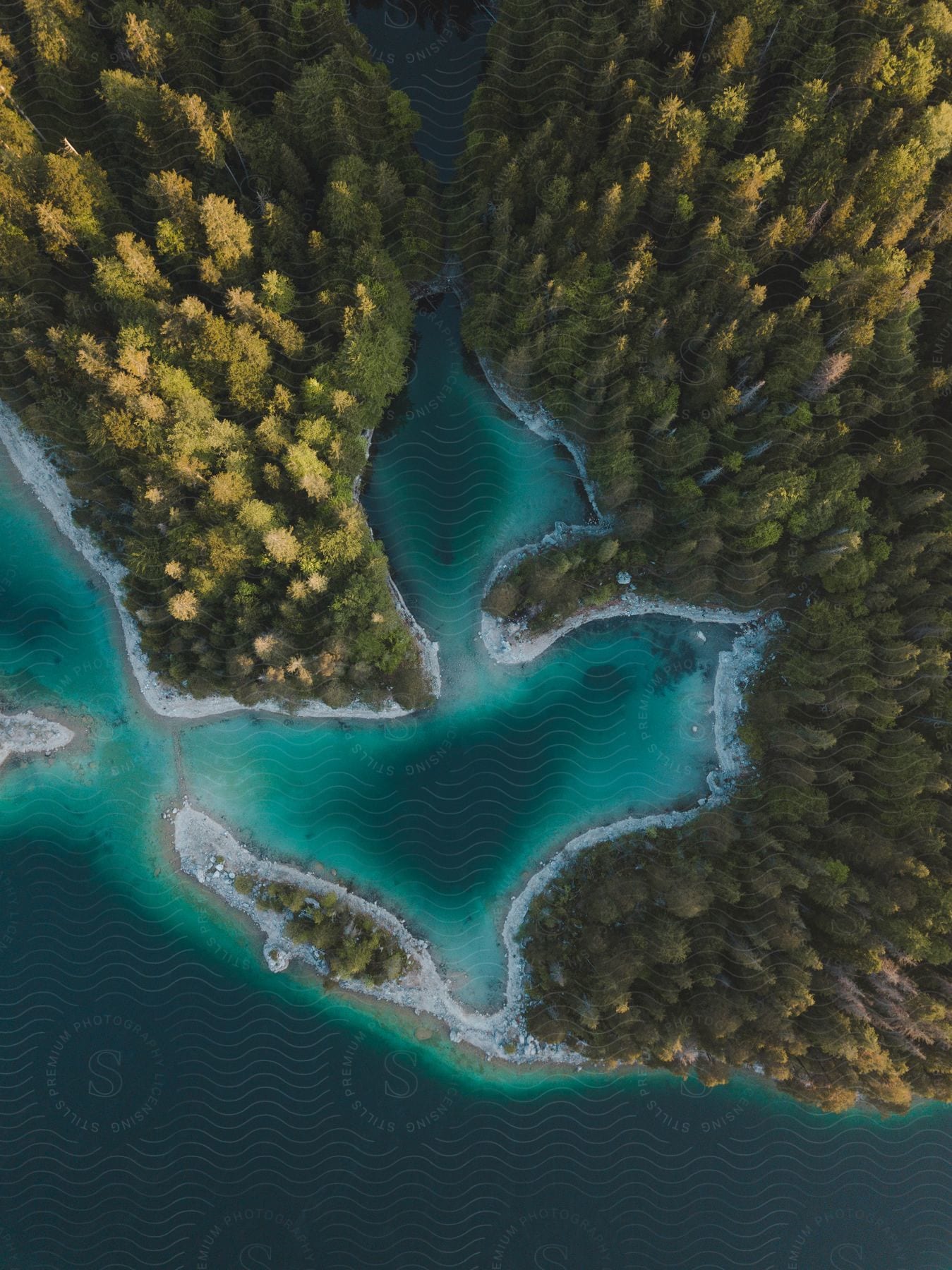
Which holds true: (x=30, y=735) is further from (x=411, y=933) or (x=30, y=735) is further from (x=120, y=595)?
(x=411, y=933)

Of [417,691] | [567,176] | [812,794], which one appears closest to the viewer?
[567,176]

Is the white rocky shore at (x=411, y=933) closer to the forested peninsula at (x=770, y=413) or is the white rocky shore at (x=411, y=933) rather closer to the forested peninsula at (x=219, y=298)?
the forested peninsula at (x=770, y=413)

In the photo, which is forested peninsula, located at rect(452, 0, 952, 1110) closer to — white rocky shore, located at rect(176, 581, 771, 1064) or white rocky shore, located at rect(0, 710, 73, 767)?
white rocky shore, located at rect(176, 581, 771, 1064)

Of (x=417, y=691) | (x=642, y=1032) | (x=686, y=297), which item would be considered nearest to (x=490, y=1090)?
(x=642, y=1032)

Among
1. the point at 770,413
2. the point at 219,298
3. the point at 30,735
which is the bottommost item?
the point at 30,735

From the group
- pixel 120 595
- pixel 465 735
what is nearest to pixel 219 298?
pixel 120 595

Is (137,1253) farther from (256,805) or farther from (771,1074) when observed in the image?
(771,1074)
